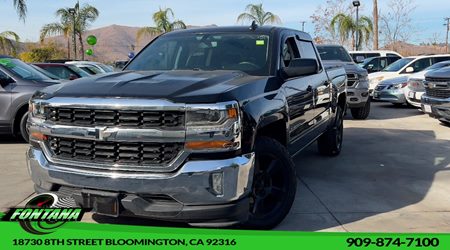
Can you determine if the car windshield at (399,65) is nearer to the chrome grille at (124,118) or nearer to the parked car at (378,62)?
the parked car at (378,62)

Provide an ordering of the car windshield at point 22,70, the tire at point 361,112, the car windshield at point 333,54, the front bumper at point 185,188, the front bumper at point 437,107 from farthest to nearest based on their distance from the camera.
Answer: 1. the car windshield at point 333,54
2. the tire at point 361,112
3. the front bumper at point 437,107
4. the car windshield at point 22,70
5. the front bumper at point 185,188

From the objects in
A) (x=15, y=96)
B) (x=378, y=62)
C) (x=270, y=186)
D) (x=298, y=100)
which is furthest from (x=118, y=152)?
(x=378, y=62)

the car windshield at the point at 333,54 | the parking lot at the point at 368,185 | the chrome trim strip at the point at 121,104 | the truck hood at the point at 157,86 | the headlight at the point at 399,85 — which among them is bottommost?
the parking lot at the point at 368,185

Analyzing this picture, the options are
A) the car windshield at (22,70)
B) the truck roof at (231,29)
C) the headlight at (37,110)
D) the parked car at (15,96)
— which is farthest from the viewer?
the car windshield at (22,70)

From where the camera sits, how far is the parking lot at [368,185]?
4332mm

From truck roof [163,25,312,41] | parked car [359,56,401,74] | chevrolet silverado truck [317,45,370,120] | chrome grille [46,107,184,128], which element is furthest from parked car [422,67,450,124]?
parked car [359,56,401,74]

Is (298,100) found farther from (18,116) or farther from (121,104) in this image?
(18,116)

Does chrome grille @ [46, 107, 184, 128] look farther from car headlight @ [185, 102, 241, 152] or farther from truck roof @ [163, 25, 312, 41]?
truck roof @ [163, 25, 312, 41]

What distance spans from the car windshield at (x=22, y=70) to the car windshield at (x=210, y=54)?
423cm

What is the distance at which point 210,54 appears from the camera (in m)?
4.79

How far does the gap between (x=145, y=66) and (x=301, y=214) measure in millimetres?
2185

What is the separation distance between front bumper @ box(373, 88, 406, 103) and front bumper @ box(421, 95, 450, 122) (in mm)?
3913

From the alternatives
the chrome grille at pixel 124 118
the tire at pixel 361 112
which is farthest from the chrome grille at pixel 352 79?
the chrome grille at pixel 124 118

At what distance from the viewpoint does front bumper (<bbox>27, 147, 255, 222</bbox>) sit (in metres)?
3.19
